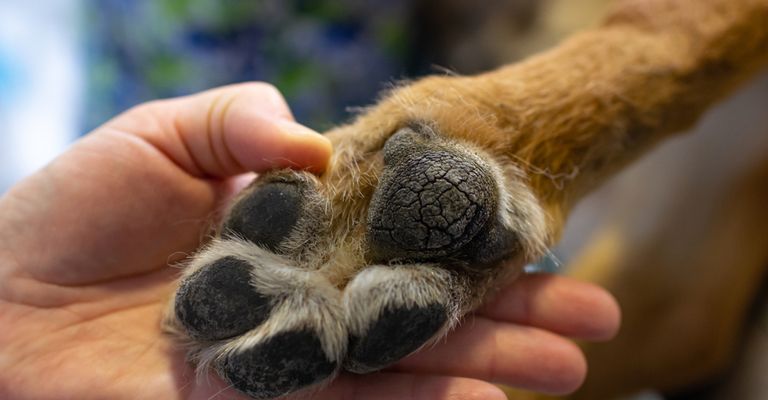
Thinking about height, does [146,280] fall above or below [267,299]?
below

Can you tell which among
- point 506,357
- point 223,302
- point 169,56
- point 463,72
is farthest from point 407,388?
point 169,56

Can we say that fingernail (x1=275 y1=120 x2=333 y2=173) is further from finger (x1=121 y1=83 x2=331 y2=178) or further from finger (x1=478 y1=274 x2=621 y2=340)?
finger (x1=478 y1=274 x2=621 y2=340)

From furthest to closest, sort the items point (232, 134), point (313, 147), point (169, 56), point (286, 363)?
point (169, 56), point (232, 134), point (313, 147), point (286, 363)

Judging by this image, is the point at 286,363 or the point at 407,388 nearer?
the point at 286,363

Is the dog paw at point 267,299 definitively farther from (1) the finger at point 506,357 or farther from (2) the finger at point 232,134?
(1) the finger at point 506,357

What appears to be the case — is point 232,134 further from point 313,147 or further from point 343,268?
point 343,268

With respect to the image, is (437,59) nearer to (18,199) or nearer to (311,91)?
(311,91)

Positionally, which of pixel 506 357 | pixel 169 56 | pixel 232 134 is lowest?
pixel 506 357

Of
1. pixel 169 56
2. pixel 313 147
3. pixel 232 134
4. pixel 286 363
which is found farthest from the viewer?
pixel 169 56
